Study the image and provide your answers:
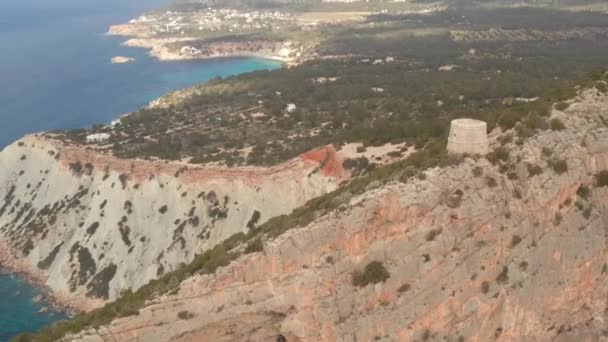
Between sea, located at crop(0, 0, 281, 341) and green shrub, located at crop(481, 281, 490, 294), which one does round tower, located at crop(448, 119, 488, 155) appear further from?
sea, located at crop(0, 0, 281, 341)

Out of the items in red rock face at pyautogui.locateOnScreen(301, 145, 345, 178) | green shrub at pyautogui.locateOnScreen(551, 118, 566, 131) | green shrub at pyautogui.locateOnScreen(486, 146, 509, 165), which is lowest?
red rock face at pyautogui.locateOnScreen(301, 145, 345, 178)

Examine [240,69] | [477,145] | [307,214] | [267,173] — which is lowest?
[240,69]

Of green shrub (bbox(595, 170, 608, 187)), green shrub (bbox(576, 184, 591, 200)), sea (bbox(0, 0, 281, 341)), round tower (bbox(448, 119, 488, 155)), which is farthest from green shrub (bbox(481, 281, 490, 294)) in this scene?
sea (bbox(0, 0, 281, 341))

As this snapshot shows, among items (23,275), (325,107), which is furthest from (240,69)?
(23,275)

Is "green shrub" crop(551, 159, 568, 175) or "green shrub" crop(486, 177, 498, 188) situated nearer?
"green shrub" crop(486, 177, 498, 188)

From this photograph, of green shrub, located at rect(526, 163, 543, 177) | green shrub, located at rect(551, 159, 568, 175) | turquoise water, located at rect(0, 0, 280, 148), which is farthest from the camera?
turquoise water, located at rect(0, 0, 280, 148)

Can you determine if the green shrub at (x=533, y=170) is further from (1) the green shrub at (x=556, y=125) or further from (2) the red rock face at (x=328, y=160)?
(2) the red rock face at (x=328, y=160)

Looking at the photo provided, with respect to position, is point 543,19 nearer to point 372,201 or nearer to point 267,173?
point 267,173
